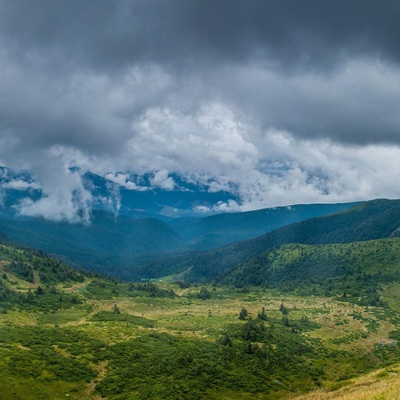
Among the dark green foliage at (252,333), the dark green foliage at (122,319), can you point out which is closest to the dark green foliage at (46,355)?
the dark green foliage at (122,319)

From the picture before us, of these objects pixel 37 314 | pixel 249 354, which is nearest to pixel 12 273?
pixel 37 314

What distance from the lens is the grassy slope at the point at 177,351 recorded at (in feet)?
249

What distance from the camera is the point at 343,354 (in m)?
111

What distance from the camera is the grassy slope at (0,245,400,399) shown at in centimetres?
7598

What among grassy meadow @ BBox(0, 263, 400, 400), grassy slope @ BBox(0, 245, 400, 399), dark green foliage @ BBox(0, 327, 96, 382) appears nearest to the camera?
grassy meadow @ BBox(0, 263, 400, 400)

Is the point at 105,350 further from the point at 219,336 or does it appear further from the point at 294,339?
the point at 294,339

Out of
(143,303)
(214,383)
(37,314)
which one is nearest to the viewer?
(214,383)

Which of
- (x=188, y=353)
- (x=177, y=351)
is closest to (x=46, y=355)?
(x=177, y=351)

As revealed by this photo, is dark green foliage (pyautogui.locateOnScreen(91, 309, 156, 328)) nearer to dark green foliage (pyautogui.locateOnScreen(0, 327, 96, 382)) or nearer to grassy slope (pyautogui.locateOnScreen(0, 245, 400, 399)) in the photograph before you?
grassy slope (pyautogui.locateOnScreen(0, 245, 400, 399))

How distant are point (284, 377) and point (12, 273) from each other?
16542cm

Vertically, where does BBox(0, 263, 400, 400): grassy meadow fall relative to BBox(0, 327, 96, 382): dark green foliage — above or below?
below

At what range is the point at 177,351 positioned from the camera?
318 feet

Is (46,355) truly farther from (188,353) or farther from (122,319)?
(122,319)

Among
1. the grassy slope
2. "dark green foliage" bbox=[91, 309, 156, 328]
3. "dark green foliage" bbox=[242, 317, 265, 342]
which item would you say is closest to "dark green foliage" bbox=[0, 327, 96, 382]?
the grassy slope
